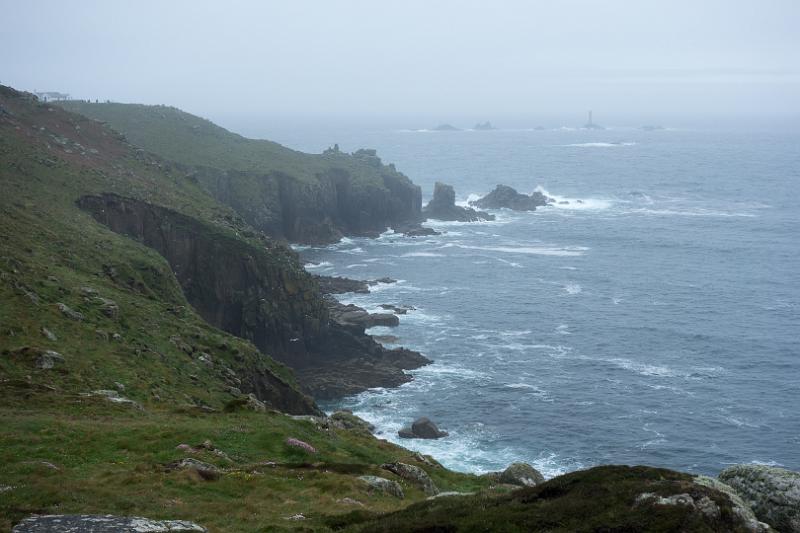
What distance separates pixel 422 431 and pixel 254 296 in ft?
89.5

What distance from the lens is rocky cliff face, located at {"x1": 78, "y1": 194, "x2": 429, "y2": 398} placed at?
83.2 metres

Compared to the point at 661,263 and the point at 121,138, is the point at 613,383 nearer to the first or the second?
the point at 661,263

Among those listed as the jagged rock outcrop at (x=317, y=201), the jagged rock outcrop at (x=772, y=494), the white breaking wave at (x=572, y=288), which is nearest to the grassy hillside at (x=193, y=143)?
the jagged rock outcrop at (x=317, y=201)

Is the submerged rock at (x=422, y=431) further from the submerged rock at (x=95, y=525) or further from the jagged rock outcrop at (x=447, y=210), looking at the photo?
the jagged rock outcrop at (x=447, y=210)

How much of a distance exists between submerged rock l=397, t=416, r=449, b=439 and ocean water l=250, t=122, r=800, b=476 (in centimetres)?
100

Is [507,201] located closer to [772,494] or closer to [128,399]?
[128,399]

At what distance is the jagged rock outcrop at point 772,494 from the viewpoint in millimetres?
22531

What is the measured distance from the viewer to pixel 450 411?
7400 cm

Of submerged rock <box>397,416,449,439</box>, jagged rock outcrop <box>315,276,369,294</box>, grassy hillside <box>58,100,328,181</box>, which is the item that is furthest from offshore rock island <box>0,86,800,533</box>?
grassy hillside <box>58,100,328,181</box>

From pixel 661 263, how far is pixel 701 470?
73.7m

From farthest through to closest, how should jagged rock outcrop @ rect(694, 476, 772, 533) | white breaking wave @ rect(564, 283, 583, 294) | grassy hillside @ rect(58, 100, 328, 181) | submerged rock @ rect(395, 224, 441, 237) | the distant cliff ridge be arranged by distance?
submerged rock @ rect(395, 224, 441, 237) → grassy hillside @ rect(58, 100, 328, 181) → the distant cliff ridge → white breaking wave @ rect(564, 283, 583, 294) → jagged rock outcrop @ rect(694, 476, 772, 533)

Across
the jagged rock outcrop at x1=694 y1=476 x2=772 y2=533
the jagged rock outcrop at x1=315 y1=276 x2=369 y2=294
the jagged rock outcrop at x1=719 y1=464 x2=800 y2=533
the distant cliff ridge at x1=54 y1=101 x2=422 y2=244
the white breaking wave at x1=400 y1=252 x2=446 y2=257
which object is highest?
the distant cliff ridge at x1=54 y1=101 x2=422 y2=244

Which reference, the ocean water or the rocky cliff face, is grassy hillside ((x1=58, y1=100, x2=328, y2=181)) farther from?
the rocky cliff face

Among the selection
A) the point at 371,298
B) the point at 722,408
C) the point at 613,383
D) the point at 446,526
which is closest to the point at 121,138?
the point at 371,298
